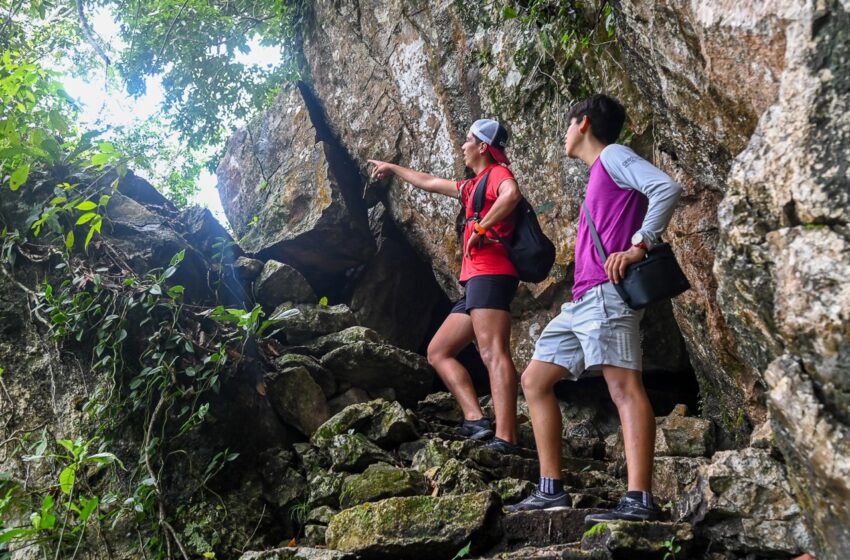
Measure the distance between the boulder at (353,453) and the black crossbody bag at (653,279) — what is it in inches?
84.5

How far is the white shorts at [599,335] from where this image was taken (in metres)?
3.64

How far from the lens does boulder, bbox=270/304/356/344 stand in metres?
6.67

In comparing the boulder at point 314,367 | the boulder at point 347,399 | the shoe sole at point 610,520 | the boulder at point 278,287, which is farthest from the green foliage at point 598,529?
the boulder at point 278,287

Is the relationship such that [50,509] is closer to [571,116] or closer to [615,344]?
[615,344]

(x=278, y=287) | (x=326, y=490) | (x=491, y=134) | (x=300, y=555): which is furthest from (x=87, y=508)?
(x=491, y=134)

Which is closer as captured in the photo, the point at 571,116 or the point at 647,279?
the point at 647,279

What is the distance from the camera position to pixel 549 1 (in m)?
5.82

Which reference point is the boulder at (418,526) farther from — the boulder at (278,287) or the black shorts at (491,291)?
the boulder at (278,287)

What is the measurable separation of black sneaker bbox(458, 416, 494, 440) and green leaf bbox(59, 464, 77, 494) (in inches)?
109

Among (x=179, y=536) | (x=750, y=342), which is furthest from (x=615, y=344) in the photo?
(x=179, y=536)

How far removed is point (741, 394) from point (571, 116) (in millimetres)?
2617

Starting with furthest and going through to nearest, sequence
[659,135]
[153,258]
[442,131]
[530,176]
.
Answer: [442,131]
[530,176]
[153,258]
[659,135]

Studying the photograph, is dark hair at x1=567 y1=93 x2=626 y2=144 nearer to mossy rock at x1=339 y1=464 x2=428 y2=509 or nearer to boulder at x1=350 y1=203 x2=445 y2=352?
mossy rock at x1=339 y1=464 x2=428 y2=509

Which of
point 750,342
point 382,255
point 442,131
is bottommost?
point 750,342
